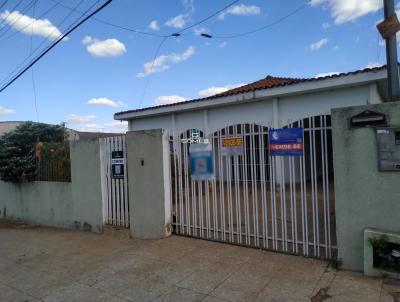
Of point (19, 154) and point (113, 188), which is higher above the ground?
point (19, 154)

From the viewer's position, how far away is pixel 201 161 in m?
5.45

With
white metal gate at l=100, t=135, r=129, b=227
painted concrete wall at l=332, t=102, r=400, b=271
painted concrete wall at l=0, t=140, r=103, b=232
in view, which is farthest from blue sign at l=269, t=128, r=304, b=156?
painted concrete wall at l=0, t=140, r=103, b=232

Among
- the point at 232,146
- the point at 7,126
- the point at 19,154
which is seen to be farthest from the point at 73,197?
the point at 7,126

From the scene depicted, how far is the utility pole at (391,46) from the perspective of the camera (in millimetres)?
4008

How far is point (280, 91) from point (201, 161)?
5312 millimetres

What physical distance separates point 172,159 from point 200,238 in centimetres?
153

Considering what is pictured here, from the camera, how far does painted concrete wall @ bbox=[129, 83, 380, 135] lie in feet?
29.0

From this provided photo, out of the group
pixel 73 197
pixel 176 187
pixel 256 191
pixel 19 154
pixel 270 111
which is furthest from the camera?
pixel 270 111

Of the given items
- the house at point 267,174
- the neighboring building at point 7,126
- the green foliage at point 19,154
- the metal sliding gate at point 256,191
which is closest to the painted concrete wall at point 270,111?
the house at point 267,174

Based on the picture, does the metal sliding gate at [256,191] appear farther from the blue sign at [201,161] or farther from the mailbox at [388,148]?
the mailbox at [388,148]

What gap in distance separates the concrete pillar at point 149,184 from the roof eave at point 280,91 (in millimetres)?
5186

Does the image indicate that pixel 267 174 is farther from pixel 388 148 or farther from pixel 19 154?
pixel 19 154

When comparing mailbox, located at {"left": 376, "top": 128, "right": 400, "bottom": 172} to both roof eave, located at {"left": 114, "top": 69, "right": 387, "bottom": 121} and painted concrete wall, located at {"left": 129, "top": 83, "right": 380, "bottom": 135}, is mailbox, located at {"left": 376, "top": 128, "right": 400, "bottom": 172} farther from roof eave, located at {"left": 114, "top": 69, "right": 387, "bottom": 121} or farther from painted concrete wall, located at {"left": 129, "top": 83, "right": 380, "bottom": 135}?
roof eave, located at {"left": 114, "top": 69, "right": 387, "bottom": 121}

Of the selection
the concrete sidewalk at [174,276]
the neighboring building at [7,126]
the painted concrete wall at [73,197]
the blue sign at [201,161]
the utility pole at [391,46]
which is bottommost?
the concrete sidewalk at [174,276]
